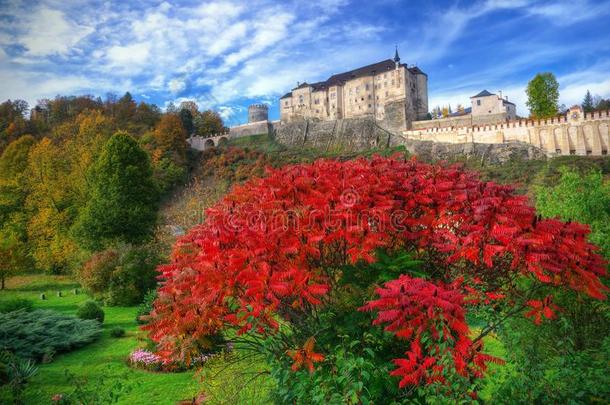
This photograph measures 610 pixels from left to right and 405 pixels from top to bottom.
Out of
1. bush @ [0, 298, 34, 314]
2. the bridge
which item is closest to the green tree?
bush @ [0, 298, 34, 314]

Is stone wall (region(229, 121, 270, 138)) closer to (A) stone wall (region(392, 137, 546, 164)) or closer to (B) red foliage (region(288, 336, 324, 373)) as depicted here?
(A) stone wall (region(392, 137, 546, 164))

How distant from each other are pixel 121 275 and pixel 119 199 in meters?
7.56

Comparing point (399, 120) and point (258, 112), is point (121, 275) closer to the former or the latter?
point (399, 120)

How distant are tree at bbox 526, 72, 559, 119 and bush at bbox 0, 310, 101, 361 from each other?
59.2m

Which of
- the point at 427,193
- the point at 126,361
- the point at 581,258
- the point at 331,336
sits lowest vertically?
the point at 126,361

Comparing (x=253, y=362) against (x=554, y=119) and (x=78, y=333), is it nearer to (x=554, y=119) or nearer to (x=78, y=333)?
(x=78, y=333)

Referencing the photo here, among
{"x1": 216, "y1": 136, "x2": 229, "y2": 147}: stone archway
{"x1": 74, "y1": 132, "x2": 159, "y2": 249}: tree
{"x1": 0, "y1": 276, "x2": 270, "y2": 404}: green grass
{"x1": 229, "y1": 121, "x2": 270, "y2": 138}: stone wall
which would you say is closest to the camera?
{"x1": 0, "y1": 276, "x2": 270, "y2": 404}: green grass

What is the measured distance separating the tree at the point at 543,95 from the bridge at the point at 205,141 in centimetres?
4568

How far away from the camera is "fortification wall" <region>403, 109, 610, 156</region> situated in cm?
4475

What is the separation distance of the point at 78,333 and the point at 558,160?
1833 inches

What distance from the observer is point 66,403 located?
4238 millimetres

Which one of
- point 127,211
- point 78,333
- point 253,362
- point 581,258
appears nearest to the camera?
point 581,258

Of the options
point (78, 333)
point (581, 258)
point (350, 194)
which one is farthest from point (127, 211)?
point (581, 258)

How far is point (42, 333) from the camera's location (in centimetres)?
1377
